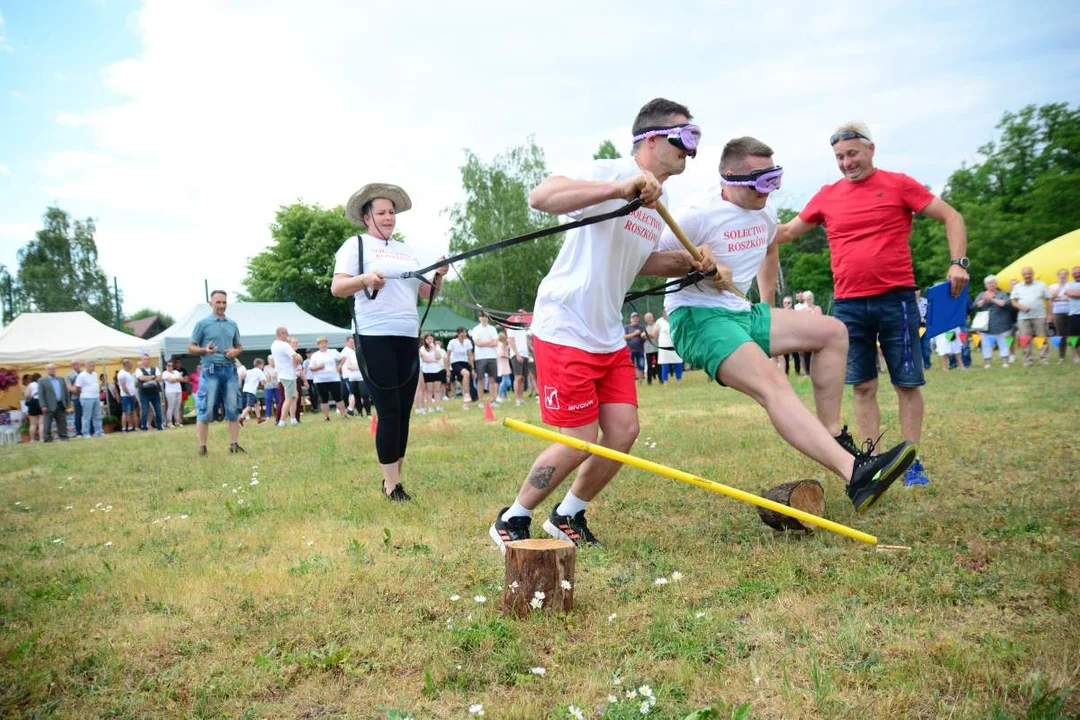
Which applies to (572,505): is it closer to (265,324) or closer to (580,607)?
(580,607)

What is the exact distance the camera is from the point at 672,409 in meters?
11.7

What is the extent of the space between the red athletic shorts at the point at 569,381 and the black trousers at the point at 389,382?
7.02ft

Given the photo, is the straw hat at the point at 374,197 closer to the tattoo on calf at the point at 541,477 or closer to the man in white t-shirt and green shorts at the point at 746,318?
the man in white t-shirt and green shorts at the point at 746,318

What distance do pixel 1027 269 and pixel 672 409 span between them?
379 inches

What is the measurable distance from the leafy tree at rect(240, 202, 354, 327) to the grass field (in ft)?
153

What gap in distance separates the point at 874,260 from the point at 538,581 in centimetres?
334

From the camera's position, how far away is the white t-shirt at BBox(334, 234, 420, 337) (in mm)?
5637

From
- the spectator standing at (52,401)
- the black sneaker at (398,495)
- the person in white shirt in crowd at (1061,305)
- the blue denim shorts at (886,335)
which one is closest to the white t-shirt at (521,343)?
Result: the person in white shirt in crowd at (1061,305)

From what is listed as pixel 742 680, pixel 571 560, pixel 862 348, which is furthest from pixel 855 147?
pixel 742 680

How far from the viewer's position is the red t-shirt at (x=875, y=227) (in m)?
4.95

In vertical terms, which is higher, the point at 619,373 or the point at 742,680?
the point at 619,373

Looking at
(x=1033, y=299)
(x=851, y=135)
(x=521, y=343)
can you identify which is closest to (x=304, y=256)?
(x=521, y=343)

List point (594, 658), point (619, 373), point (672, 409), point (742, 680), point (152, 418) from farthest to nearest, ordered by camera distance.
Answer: point (152, 418) < point (672, 409) < point (619, 373) < point (594, 658) < point (742, 680)

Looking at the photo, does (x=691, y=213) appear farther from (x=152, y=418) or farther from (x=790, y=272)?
(x=790, y=272)
